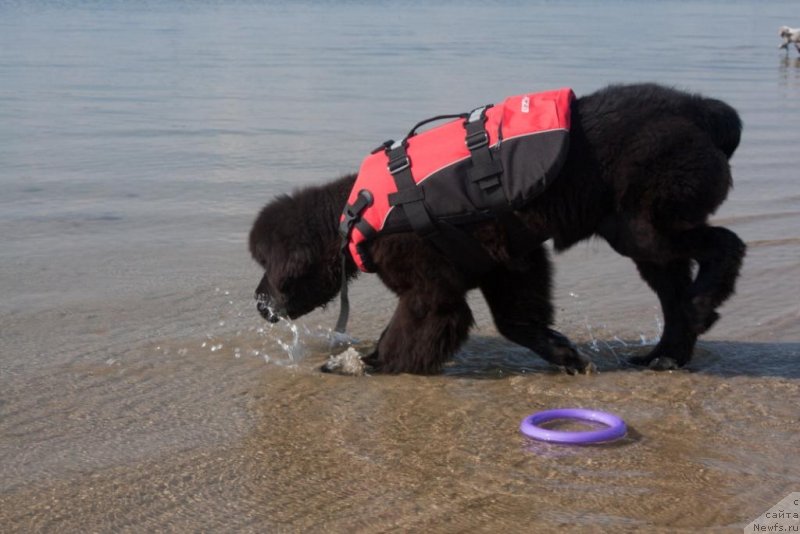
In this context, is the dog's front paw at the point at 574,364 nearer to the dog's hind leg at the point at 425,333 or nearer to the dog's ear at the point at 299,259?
the dog's hind leg at the point at 425,333

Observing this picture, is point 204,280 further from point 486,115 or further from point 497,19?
point 497,19

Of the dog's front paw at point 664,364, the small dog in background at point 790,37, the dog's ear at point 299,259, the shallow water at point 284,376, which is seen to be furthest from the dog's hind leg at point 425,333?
the small dog in background at point 790,37

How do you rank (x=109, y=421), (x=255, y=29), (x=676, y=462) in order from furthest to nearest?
1. (x=255, y=29)
2. (x=109, y=421)
3. (x=676, y=462)

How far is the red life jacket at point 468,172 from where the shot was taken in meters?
4.47

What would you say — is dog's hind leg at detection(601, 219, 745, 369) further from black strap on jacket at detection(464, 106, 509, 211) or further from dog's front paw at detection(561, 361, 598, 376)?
black strap on jacket at detection(464, 106, 509, 211)

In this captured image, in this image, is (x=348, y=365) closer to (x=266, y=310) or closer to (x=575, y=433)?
(x=266, y=310)

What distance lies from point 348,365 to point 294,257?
0.59m

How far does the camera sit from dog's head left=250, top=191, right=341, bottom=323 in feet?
16.4

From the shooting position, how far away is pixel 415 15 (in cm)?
3262

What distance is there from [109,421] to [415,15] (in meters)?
29.8

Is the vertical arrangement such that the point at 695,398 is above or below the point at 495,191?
below

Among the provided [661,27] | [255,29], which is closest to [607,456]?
[255,29]

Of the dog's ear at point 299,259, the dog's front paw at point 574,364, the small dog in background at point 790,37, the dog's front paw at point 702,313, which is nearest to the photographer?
the dog's front paw at point 702,313

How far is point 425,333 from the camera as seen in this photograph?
4.82 metres
